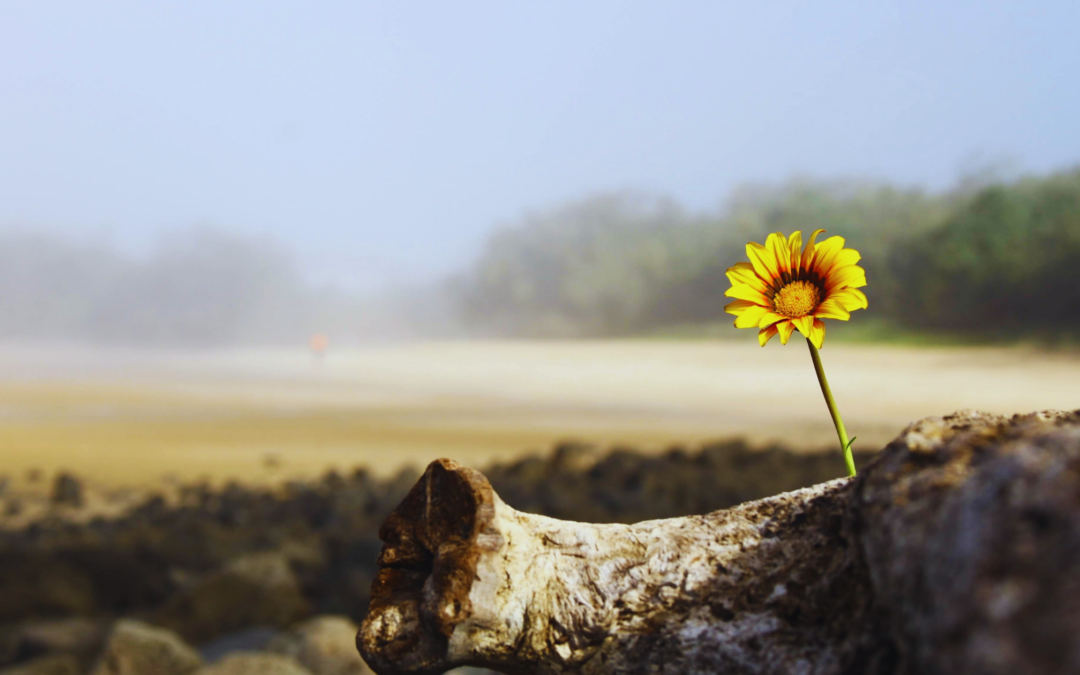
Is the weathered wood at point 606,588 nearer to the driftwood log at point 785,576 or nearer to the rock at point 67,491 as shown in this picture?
the driftwood log at point 785,576

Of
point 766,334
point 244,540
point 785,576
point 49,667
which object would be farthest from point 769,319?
point 244,540

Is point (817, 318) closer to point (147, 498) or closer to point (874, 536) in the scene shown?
point (874, 536)

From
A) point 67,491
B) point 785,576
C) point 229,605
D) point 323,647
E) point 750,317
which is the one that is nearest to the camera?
point 785,576

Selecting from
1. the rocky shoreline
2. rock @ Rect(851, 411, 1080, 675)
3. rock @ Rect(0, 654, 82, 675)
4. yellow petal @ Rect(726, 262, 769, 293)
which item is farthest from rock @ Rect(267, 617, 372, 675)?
rock @ Rect(851, 411, 1080, 675)

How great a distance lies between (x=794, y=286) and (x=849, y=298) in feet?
0.19

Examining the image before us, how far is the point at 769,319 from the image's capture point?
814 mm

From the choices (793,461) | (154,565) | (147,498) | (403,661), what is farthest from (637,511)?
(403,661)

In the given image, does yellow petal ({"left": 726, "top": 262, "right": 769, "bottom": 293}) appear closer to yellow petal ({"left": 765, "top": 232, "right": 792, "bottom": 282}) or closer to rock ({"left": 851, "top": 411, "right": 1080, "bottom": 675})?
yellow petal ({"left": 765, "top": 232, "right": 792, "bottom": 282})

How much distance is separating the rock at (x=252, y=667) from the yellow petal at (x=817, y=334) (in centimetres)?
288

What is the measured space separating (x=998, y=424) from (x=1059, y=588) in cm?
22

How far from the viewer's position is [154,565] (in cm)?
503

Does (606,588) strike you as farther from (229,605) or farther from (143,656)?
(229,605)

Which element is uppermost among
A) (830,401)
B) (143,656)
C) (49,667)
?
(830,401)

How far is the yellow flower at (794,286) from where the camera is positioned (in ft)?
2.67
